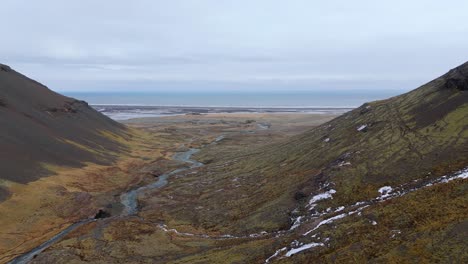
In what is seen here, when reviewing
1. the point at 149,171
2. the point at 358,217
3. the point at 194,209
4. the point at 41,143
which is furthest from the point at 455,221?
the point at 41,143

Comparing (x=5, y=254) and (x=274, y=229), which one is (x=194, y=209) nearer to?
(x=274, y=229)

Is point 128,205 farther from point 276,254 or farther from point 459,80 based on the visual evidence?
point 459,80

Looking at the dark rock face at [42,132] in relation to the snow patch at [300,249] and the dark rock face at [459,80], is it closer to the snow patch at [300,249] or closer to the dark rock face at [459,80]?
the snow patch at [300,249]

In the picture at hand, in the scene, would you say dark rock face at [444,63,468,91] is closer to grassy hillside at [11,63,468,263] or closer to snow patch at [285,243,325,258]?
grassy hillside at [11,63,468,263]

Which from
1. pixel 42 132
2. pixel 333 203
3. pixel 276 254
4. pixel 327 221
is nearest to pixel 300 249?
pixel 276 254

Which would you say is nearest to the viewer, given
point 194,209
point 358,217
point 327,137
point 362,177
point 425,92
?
point 358,217

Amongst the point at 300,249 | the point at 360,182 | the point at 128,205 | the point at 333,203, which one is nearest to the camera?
the point at 300,249

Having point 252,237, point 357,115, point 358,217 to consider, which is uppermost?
point 357,115

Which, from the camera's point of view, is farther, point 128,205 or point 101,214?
point 128,205
